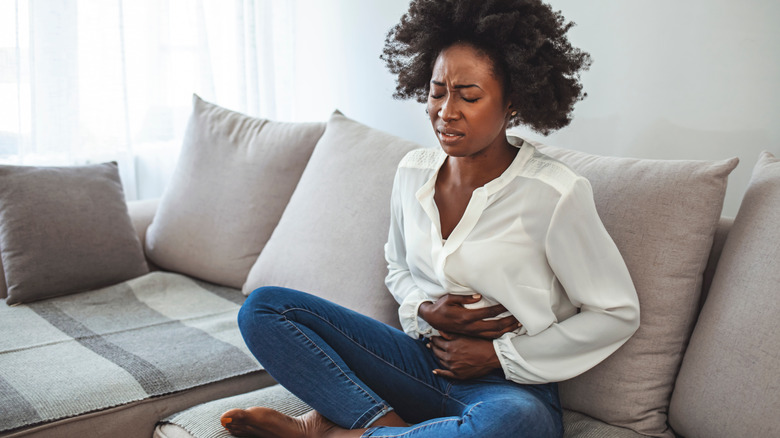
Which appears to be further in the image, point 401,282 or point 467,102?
point 401,282

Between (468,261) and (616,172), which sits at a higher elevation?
(616,172)

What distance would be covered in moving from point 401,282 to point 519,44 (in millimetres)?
551

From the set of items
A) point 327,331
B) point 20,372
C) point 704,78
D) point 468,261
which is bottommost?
point 20,372

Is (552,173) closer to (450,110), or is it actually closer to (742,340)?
(450,110)

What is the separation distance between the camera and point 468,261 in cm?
127

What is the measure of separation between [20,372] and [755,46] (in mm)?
1722

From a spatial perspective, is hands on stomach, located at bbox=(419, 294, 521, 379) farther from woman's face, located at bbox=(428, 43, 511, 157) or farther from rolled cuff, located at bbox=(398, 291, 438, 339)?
woman's face, located at bbox=(428, 43, 511, 157)

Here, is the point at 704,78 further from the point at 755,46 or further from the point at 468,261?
the point at 468,261

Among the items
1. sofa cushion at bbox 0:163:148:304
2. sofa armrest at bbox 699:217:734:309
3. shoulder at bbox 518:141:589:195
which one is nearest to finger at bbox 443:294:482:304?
shoulder at bbox 518:141:589:195

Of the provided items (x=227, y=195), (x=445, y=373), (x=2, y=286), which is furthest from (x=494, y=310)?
(x=2, y=286)

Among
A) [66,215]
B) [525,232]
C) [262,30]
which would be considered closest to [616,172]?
[525,232]

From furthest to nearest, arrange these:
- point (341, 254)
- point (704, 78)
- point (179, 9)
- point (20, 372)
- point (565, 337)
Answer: point (179, 9), point (341, 254), point (704, 78), point (20, 372), point (565, 337)

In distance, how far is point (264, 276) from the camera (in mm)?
1939

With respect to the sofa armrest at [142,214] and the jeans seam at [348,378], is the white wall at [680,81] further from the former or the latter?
the sofa armrest at [142,214]
